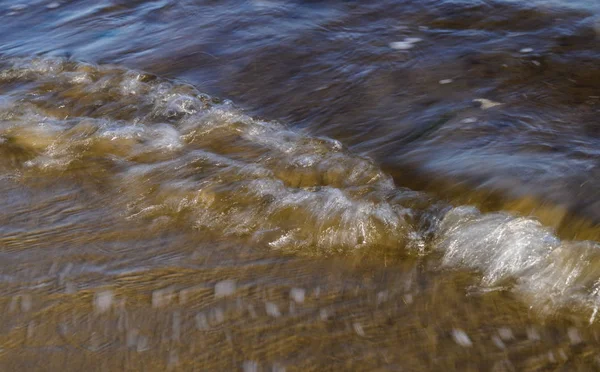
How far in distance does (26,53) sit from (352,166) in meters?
3.04

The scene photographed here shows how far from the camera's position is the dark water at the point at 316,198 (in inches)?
80.4

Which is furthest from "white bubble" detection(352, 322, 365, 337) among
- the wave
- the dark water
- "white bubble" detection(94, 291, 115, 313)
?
"white bubble" detection(94, 291, 115, 313)

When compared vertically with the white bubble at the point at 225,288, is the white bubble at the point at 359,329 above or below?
above

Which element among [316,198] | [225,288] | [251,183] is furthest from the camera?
[251,183]

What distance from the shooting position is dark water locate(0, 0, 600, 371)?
2043 millimetres

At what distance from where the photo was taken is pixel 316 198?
8.99 ft

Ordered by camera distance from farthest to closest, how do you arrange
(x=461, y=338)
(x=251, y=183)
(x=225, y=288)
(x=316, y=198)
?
(x=251, y=183) → (x=316, y=198) → (x=225, y=288) → (x=461, y=338)

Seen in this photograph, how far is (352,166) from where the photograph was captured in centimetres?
299

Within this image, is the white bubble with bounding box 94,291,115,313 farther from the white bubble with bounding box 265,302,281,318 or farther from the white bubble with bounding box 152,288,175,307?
the white bubble with bounding box 265,302,281,318

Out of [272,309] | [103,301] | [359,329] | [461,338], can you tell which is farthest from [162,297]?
[461,338]

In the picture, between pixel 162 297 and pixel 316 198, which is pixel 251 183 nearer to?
pixel 316 198

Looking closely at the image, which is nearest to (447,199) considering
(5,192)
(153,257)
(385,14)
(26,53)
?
(153,257)

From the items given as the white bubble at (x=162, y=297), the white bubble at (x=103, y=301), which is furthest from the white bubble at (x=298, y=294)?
Answer: the white bubble at (x=103, y=301)

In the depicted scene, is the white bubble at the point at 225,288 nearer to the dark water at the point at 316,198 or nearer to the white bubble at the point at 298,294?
Result: the dark water at the point at 316,198
